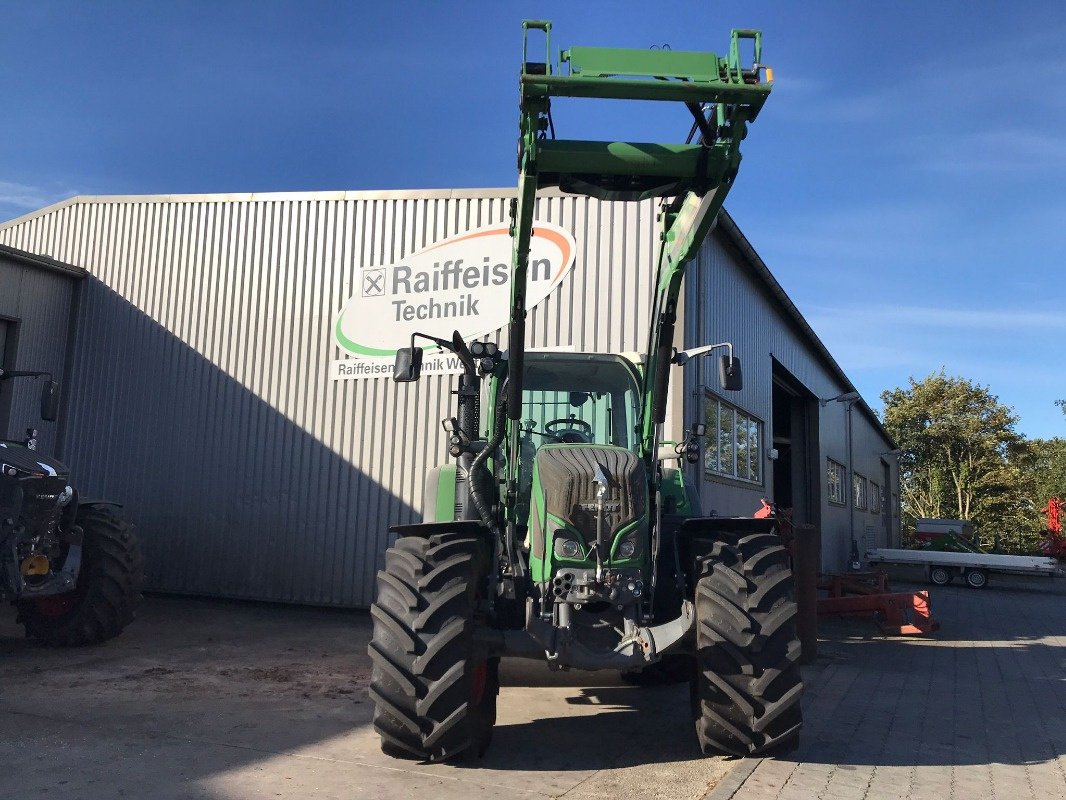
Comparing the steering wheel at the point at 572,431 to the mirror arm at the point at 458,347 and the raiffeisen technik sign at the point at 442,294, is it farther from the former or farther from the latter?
the raiffeisen technik sign at the point at 442,294

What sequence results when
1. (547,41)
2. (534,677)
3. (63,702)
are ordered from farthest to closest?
1. (534,677)
2. (63,702)
3. (547,41)

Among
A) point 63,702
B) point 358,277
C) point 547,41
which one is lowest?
point 63,702

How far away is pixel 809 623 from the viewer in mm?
8938

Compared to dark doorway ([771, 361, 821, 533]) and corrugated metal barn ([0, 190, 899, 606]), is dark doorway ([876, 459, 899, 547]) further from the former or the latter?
corrugated metal barn ([0, 190, 899, 606])

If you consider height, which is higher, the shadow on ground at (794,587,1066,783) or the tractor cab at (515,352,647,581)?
the tractor cab at (515,352,647,581)

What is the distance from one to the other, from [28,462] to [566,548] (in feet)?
18.9

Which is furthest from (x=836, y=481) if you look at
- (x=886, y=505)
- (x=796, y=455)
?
(x=886, y=505)

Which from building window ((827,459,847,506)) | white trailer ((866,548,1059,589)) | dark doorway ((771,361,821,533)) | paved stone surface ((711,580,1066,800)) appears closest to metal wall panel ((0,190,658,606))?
paved stone surface ((711,580,1066,800))

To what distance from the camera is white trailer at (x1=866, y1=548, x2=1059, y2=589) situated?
22469 millimetres

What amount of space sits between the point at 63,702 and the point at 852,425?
2559 centimetres

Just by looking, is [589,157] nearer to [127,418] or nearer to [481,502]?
[481,502]

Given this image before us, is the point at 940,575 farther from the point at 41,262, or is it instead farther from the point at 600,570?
the point at 41,262

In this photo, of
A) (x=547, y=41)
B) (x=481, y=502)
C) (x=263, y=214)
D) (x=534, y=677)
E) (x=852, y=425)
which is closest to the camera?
(x=547, y=41)

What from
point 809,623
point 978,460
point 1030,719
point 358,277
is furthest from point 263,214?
point 978,460
